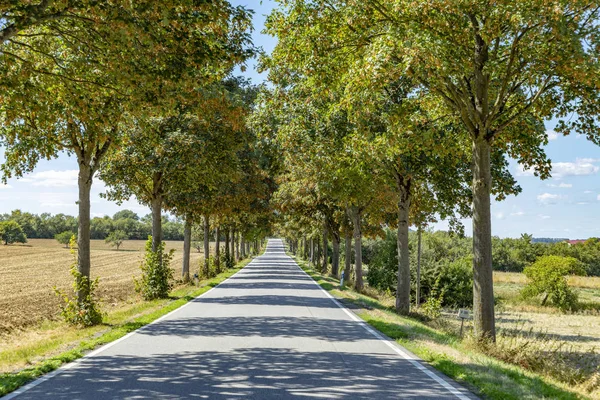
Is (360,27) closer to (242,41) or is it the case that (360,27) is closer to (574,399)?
(242,41)

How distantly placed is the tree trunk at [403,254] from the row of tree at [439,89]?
40 millimetres

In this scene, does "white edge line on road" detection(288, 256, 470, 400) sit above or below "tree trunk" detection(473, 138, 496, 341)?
below

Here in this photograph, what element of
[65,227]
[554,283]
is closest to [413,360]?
[554,283]

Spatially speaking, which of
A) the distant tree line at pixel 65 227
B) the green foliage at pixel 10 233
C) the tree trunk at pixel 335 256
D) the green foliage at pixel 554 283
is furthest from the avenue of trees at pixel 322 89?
the distant tree line at pixel 65 227

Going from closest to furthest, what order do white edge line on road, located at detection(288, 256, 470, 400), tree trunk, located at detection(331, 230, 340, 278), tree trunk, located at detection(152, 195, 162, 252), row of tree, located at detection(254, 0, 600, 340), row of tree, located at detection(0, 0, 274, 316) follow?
white edge line on road, located at detection(288, 256, 470, 400)
row of tree, located at detection(0, 0, 274, 316)
row of tree, located at detection(254, 0, 600, 340)
tree trunk, located at detection(152, 195, 162, 252)
tree trunk, located at detection(331, 230, 340, 278)

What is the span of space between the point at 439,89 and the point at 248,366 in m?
7.28

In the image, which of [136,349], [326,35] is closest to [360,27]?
[326,35]

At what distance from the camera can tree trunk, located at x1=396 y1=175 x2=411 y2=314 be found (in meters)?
19.3

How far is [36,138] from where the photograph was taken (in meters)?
13.1

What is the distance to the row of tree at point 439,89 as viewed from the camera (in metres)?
9.59

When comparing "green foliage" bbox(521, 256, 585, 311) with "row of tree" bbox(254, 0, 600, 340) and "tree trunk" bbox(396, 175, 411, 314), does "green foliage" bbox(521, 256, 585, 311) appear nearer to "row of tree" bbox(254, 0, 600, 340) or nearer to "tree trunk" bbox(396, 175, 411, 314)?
"row of tree" bbox(254, 0, 600, 340)

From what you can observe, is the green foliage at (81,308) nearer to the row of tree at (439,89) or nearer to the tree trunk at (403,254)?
the row of tree at (439,89)

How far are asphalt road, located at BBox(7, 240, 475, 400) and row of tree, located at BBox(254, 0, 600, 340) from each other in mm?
3663

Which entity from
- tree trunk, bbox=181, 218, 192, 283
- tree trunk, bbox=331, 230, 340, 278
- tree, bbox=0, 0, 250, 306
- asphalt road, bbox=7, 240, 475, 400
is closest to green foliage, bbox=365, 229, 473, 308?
tree trunk, bbox=331, 230, 340, 278
